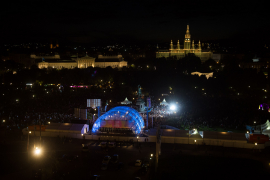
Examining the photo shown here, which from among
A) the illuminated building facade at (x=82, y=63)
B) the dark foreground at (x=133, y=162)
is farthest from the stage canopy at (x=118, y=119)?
the illuminated building facade at (x=82, y=63)

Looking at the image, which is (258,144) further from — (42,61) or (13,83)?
(42,61)

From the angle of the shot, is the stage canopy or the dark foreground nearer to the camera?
the dark foreground

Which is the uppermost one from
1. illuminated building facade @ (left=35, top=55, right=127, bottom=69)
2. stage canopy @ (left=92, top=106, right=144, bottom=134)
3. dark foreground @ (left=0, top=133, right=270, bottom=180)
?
illuminated building facade @ (left=35, top=55, right=127, bottom=69)

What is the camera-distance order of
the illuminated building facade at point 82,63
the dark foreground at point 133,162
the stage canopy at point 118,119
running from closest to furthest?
the dark foreground at point 133,162, the stage canopy at point 118,119, the illuminated building facade at point 82,63

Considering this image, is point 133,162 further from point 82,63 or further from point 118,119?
point 82,63

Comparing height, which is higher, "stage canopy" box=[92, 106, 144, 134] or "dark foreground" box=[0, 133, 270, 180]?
"stage canopy" box=[92, 106, 144, 134]

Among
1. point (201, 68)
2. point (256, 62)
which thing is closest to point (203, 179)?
point (201, 68)

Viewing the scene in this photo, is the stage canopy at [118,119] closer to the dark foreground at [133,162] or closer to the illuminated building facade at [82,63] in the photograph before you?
the dark foreground at [133,162]

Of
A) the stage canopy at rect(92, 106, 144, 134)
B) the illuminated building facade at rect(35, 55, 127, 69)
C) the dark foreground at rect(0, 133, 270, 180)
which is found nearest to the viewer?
the dark foreground at rect(0, 133, 270, 180)

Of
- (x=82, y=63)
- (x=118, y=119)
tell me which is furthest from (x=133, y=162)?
(x=82, y=63)

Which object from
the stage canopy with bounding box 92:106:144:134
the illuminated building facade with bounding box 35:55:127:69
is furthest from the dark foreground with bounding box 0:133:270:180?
the illuminated building facade with bounding box 35:55:127:69

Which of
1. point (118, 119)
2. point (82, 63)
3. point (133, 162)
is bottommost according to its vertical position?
point (133, 162)

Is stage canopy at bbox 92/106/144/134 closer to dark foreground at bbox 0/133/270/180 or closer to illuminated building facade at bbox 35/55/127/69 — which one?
dark foreground at bbox 0/133/270/180
